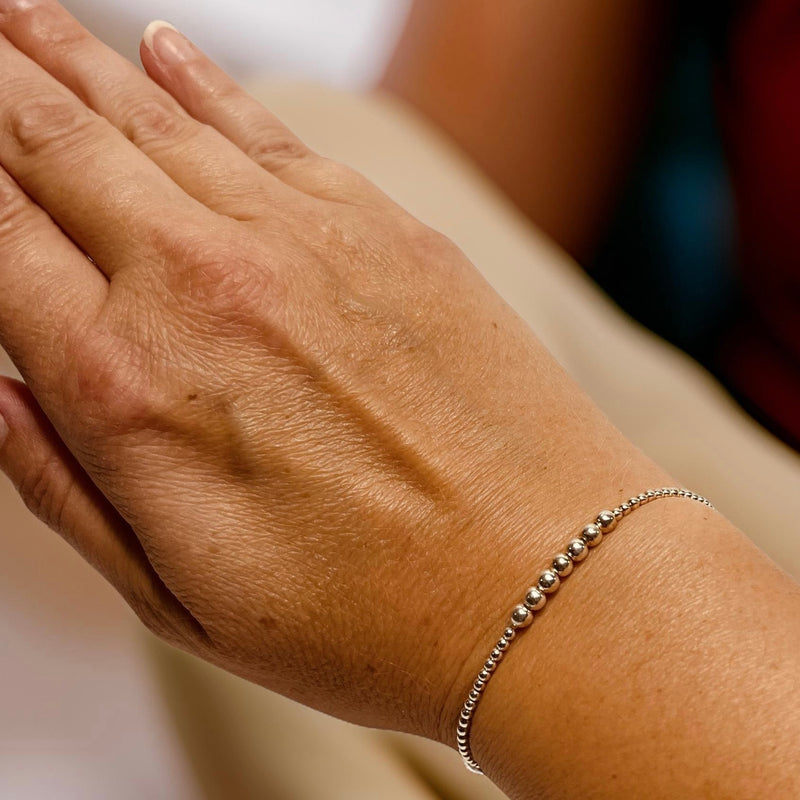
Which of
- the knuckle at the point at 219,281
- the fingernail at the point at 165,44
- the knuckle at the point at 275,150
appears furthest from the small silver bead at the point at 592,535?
the fingernail at the point at 165,44

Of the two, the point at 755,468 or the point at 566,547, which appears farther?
the point at 755,468

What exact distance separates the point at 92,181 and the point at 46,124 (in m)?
0.06

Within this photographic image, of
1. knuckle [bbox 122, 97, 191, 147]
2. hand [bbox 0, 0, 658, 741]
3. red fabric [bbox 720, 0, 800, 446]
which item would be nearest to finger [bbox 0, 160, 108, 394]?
hand [bbox 0, 0, 658, 741]

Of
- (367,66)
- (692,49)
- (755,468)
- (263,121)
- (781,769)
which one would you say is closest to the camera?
(781,769)

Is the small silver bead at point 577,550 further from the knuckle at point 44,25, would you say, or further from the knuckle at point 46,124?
the knuckle at point 44,25

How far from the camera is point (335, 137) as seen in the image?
0.97m

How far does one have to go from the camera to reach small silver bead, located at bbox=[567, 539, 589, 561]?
1.75 ft

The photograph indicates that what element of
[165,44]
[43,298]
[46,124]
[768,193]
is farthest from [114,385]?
[768,193]

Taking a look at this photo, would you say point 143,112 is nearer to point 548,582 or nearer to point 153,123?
point 153,123

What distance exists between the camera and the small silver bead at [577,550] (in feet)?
1.75

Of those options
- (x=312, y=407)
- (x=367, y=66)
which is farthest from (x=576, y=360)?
(x=367, y=66)

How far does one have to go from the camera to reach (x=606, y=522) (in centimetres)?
54

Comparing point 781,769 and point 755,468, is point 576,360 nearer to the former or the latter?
point 755,468

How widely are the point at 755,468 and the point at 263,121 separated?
51 centimetres
